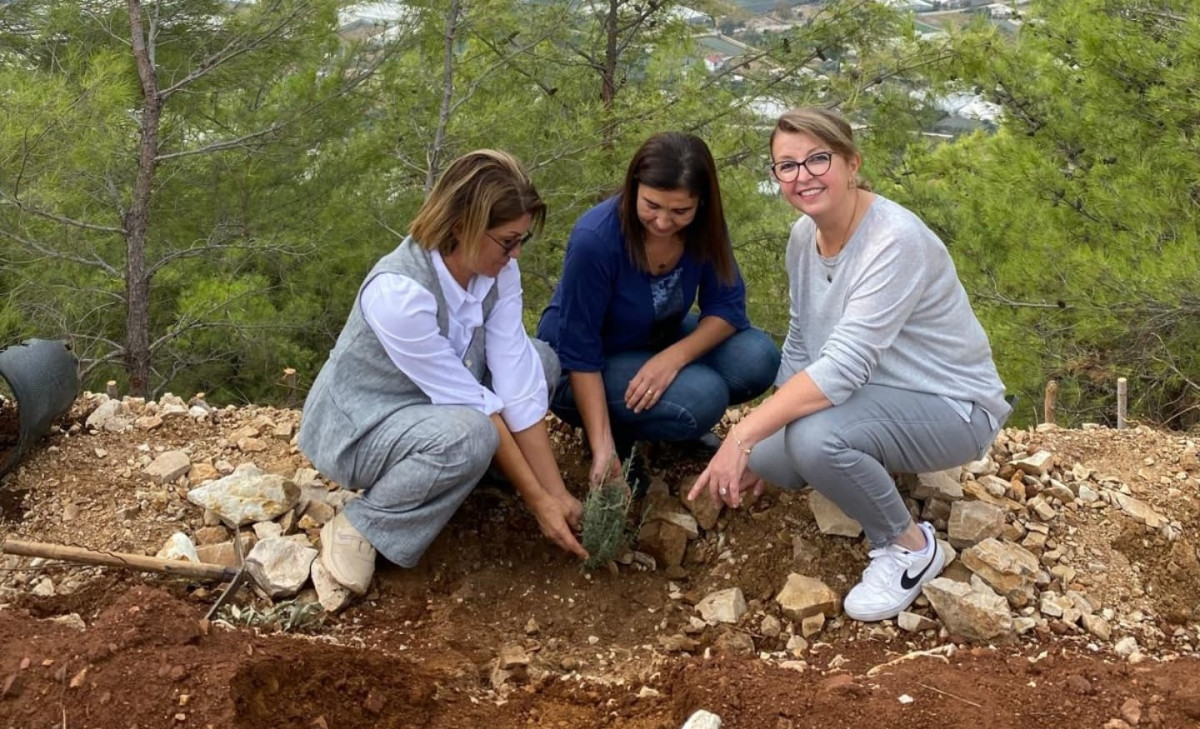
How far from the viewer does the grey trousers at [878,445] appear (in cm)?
238

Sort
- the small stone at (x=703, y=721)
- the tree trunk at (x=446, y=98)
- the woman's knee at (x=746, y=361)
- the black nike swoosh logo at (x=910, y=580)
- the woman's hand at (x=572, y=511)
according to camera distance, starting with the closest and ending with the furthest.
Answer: the small stone at (x=703, y=721) → the black nike swoosh logo at (x=910, y=580) → the woman's hand at (x=572, y=511) → the woman's knee at (x=746, y=361) → the tree trunk at (x=446, y=98)

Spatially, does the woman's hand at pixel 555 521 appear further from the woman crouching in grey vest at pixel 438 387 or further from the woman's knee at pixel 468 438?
the woman's knee at pixel 468 438

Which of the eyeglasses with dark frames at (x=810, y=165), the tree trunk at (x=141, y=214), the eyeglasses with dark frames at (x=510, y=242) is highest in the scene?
the eyeglasses with dark frames at (x=810, y=165)

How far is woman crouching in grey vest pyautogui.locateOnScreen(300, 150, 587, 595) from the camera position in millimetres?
2346

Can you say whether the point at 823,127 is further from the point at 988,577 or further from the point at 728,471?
the point at 988,577

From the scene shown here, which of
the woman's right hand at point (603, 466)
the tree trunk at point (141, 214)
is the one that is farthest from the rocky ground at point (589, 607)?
the tree trunk at point (141, 214)

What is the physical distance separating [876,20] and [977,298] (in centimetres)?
219

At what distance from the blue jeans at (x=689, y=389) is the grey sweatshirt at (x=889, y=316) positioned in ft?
0.95

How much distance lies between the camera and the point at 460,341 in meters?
2.52

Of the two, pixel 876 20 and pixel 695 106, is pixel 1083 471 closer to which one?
pixel 695 106

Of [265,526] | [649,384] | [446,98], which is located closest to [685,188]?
[649,384]

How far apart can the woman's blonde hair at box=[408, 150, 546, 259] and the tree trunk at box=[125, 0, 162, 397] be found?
15.9 ft

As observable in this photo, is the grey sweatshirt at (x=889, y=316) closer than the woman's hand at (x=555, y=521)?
Yes

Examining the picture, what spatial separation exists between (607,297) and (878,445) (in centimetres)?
79
